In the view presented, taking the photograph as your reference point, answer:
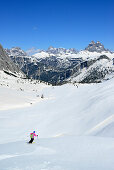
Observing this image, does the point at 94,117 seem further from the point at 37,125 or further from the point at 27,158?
the point at 27,158

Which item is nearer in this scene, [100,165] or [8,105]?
[100,165]

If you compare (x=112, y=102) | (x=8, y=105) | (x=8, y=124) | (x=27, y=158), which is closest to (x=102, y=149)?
(x=27, y=158)

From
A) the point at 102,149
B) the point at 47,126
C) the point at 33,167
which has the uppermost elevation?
the point at 47,126

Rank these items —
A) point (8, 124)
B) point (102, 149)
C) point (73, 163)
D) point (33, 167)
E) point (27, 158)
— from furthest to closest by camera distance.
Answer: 1. point (8, 124)
2. point (102, 149)
3. point (27, 158)
4. point (73, 163)
5. point (33, 167)

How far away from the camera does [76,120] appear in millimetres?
25266

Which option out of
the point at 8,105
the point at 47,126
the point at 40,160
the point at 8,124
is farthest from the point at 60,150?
the point at 8,105

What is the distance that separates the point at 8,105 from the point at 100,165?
37973mm

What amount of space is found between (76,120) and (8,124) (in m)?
11.7

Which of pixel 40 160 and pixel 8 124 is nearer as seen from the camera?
pixel 40 160

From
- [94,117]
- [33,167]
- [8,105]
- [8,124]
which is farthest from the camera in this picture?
[8,105]

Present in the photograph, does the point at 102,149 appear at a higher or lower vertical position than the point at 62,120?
lower

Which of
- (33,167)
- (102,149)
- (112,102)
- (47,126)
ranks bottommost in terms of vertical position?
(33,167)

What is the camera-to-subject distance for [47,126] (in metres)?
25.1

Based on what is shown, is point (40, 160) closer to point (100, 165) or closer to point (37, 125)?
point (100, 165)
